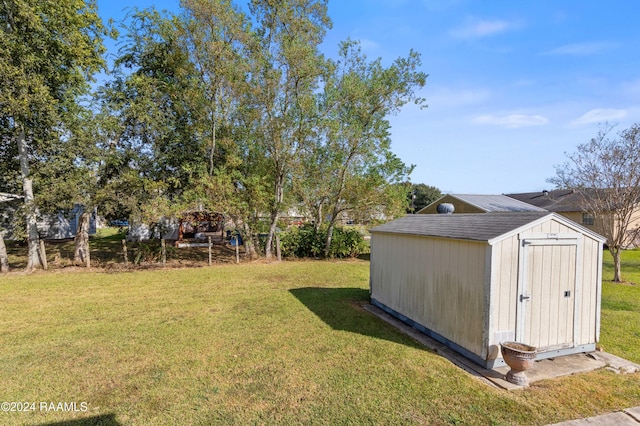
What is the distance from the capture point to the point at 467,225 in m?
5.16

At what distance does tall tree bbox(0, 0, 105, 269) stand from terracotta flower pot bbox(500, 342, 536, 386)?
45.5ft

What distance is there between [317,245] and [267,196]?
144 inches

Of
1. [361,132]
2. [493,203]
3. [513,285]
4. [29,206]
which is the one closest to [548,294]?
[513,285]

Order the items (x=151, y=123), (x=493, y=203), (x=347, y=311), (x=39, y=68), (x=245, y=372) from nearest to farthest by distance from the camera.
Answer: (x=245, y=372) → (x=347, y=311) → (x=39, y=68) → (x=151, y=123) → (x=493, y=203)

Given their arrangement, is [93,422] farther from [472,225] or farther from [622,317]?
[622,317]

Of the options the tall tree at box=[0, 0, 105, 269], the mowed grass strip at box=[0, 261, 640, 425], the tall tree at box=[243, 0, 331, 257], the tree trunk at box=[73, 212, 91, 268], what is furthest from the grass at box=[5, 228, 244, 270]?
the tall tree at box=[243, 0, 331, 257]

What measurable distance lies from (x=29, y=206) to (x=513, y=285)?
46.8 ft

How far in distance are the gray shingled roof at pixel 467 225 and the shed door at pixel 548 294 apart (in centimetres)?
38

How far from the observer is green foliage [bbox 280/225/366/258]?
15094mm

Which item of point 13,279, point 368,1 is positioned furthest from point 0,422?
point 368,1

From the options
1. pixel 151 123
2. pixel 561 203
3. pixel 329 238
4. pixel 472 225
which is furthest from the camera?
pixel 561 203

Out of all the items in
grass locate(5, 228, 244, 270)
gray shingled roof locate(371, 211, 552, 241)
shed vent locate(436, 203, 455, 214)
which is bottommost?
grass locate(5, 228, 244, 270)

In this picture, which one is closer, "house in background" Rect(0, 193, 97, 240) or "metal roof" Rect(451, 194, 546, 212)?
"house in background" Rect(0, 193, 97, 240)

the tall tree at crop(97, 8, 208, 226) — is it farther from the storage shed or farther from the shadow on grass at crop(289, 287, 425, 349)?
the storage shed
